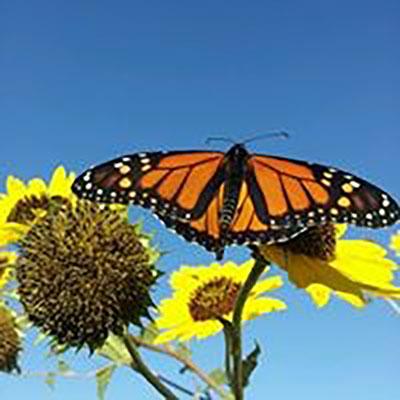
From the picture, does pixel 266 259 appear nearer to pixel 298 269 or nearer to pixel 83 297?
pixel 298 269

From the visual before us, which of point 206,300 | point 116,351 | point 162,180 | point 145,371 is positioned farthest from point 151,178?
point 206,300

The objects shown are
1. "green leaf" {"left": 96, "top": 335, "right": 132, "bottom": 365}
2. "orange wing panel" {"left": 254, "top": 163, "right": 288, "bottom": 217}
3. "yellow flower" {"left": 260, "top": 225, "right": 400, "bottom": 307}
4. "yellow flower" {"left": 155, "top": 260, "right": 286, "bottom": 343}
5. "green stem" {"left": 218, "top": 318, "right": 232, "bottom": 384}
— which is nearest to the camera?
"green stem" {"left": 218, "top": 318, "right": 232, "bottom": 384}

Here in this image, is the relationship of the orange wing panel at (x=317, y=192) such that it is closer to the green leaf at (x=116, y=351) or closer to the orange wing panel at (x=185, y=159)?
the orange wing panel at (x=185, y=159)

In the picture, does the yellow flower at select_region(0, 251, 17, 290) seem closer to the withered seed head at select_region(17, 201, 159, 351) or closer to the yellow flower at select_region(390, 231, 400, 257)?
the withered seed head at select_region(17, 201, 159, 351)

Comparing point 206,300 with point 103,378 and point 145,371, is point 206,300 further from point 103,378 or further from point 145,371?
point 145,371

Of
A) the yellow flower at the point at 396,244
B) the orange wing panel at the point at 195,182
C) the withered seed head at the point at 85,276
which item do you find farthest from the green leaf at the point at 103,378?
the yellow flower at the point at 396,244

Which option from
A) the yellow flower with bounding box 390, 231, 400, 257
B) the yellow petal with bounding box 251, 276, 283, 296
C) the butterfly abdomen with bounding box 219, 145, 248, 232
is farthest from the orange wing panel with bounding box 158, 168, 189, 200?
the yellow flower with bounding box 390, 231, 400, 257

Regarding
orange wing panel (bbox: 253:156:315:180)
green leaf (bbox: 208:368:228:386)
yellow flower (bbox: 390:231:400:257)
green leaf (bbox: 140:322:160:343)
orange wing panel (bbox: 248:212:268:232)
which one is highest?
yellow flower (bbox: 390:231:400:257)
